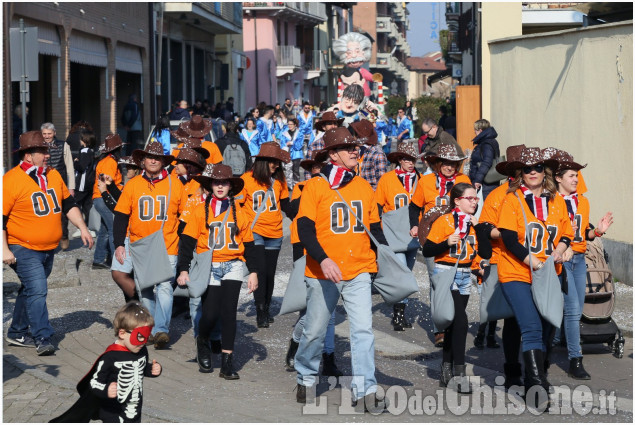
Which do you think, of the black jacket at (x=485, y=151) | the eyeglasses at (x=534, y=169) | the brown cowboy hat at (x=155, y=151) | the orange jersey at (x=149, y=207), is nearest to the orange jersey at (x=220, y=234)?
the orange jersey at (x=149, y=207)

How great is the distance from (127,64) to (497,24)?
1531cm

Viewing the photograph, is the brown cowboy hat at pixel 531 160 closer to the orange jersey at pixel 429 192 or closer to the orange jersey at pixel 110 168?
the orange jersey at pixel 429 192

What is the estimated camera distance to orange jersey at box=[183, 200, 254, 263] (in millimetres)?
8492

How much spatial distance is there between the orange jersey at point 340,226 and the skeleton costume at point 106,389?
2107mm

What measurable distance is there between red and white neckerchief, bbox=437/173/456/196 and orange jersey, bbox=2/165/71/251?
3290mm

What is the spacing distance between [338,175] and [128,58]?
87.7 ft

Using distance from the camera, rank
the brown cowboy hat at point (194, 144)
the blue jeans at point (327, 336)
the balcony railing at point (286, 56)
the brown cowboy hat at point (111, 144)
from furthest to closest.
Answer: the balcony railing at point (286, 56) < the brown cowboy hat at point (111, 144) < the brown cowboy hat at point (194, 144) < the blue jeans at point (327, 336)

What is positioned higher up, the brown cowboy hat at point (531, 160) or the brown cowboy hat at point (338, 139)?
the brown cowboy hat at point (338, 139)

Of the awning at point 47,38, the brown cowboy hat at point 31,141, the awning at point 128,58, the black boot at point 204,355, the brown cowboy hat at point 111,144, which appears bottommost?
the black boot at point 204,355

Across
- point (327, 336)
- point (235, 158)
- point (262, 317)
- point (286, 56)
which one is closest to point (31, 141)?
point (262, 317)

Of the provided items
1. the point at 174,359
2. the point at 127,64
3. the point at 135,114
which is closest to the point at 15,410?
the point at 174,359

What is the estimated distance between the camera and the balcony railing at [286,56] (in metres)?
62.8

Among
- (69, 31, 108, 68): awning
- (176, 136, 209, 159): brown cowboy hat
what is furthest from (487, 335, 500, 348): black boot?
(69, 31, 108, 68): awning

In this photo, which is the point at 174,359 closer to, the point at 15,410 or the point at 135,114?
the point at 15,410
